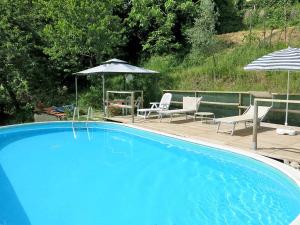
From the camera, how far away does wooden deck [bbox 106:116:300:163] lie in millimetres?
6465

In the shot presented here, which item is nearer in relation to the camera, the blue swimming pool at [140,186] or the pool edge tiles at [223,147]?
the blue swimming pool at [140,186]

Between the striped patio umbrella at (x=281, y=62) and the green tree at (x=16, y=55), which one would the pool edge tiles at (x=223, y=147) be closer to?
the striped patio umbrella at (x=281, y=62)

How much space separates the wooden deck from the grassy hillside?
2126mm

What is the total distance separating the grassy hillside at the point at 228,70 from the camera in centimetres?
1100

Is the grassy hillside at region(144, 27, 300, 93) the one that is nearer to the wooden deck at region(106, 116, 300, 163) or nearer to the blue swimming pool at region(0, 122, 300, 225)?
the wooden deck at region(106, 116, 300, 163)

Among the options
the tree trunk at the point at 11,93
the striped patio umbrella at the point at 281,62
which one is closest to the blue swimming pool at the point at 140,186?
the striped patio umbrella at the point at 281,62

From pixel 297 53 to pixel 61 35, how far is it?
32.8ft

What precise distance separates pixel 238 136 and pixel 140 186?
309 centimetres

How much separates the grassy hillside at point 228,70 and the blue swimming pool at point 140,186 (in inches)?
166

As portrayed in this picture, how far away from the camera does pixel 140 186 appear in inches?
233

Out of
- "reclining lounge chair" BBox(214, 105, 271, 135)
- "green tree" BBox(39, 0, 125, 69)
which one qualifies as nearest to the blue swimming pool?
"reclining lounge chair" BBox(214, 105, 271, 135)

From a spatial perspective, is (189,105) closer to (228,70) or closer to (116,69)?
(228,70)

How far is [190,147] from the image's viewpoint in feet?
25.5

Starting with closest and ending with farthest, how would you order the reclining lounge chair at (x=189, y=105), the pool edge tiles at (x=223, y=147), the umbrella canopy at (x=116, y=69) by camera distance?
the pool edge tiles at (x=223, y=147), the reclining lounge chair at (x=189, y=105), the umbrella canopy at (x=116, y=69)
